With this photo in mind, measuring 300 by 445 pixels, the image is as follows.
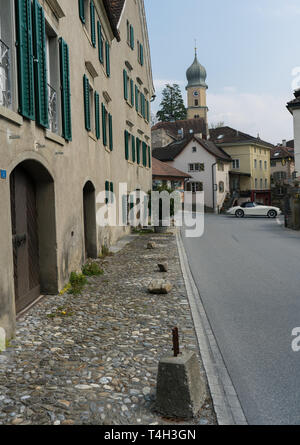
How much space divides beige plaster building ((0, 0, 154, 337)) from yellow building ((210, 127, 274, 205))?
43.2 metres

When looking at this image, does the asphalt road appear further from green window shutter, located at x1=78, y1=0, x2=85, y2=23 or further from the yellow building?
the yellow building

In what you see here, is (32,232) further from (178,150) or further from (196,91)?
(196,91)

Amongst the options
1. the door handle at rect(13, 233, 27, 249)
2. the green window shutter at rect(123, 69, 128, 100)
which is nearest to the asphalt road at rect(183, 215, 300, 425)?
the door handle at rect(13, 233, 27, 249)

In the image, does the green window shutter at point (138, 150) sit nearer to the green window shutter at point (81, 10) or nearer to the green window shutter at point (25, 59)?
the green window shutter at point (81, 10)

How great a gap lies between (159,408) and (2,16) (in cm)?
543

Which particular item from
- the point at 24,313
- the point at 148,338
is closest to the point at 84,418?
the point at 148,338

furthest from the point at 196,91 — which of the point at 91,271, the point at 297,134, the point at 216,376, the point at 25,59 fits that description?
the point at 216,376

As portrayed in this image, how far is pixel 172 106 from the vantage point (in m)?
82.5

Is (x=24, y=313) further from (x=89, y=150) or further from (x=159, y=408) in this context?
(x=89, y=150)

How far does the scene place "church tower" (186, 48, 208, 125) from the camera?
79375 millimetres

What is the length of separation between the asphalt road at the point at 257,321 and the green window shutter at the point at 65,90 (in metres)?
4.32

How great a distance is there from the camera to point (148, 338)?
224 inches

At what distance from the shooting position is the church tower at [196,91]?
79.4 m

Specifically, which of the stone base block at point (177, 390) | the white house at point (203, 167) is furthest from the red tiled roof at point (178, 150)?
the stone base block at point (177, 390)
